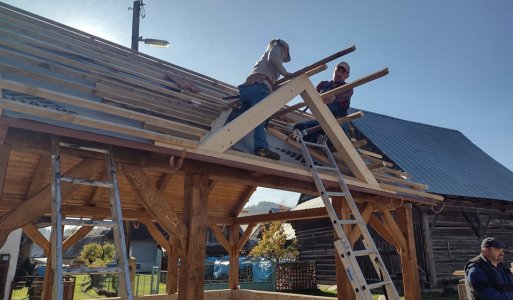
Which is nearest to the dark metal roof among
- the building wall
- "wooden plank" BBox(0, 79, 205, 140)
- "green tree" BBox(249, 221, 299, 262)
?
"green tree" BBox(249, 221, 299, 262)

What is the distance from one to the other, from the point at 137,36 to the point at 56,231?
8.56 metres

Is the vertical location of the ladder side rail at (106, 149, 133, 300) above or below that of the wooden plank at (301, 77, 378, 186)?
below

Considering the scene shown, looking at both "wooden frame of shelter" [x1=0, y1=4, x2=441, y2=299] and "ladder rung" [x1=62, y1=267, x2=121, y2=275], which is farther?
"wooden frame of shelter" [x1=0, y1=4, x2=441, y2=299]

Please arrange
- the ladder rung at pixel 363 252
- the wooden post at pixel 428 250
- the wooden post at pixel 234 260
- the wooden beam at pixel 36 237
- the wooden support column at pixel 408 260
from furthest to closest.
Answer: the wooden post at pixel 428 250, the wooden post at pixel 234 260, the wooden beam at pixel 36 237, the wooden support column at pixel 408 260, the ladder rung at pixel 363 252

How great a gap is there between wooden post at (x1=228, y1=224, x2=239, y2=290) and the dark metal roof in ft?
25.4

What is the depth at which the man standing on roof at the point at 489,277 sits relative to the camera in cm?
405

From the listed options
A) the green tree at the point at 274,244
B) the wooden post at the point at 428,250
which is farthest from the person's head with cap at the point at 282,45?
the green tree at the point at 274,244

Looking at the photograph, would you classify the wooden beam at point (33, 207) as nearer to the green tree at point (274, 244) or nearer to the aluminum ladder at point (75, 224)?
the aluminum ladder at point (75, 224)

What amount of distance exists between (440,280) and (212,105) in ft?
41.3

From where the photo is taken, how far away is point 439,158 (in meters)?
18.2

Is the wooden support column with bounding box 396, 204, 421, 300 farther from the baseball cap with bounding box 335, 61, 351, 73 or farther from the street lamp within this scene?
the street lamp

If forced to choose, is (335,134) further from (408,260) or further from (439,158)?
(439,158)

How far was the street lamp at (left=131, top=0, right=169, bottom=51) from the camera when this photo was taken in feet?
32.7

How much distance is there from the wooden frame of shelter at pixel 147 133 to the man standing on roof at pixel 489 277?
5.45 feet
